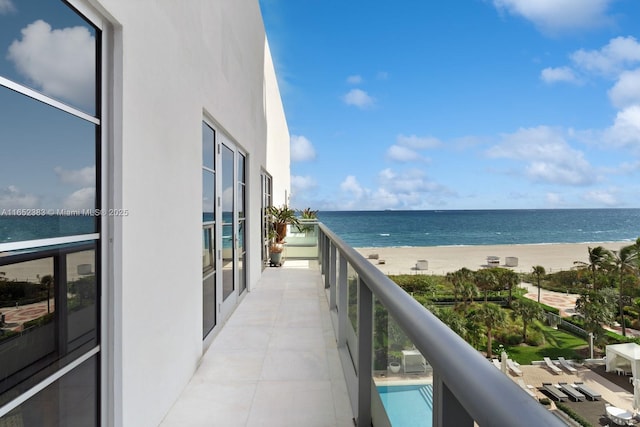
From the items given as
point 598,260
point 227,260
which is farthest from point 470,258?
point 227,260

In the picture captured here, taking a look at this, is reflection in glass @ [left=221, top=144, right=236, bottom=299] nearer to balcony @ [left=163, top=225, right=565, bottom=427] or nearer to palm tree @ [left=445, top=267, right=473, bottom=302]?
balcony @ [left=163, top=225, right=565, bottom=427]

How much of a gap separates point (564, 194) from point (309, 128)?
6122cm

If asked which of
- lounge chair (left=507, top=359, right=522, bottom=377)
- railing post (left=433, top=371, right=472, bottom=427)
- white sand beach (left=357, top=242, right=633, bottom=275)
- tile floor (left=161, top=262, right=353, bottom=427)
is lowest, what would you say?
lounge chair (left=507, top=359, right=522, bottom=377)

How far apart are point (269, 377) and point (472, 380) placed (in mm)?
2583

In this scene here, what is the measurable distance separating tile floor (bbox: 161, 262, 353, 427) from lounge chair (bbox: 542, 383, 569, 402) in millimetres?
8551

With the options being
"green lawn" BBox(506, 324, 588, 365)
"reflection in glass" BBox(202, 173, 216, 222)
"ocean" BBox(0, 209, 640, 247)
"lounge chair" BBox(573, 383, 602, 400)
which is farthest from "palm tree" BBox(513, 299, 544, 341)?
"ocean" BBox(0, 209, 640, 247)

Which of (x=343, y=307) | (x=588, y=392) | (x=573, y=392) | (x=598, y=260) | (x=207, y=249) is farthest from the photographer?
(x=598, y=260)

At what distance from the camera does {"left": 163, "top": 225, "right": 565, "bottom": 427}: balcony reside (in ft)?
2.03

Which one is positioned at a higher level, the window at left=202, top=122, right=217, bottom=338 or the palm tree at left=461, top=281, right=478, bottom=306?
the window at left=202, top=122, right=217, bottom=338

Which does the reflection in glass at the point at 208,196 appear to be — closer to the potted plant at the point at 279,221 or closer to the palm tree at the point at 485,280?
the potted plant at the point at 279,221

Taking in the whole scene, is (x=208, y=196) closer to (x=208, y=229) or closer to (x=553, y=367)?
(x=208, y=229)

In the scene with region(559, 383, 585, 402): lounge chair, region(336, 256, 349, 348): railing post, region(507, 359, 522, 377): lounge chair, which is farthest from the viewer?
region(507, 359, 522, 377): lounge chair

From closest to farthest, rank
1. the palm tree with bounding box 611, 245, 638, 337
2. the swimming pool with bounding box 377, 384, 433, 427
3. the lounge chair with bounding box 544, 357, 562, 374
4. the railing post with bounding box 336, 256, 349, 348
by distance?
the swimming pool with bounding box 377, 384, 433, 427, the railing post with bounding box 336, 256, 349, 348, the lounge chair with bounding box 544, 357, 562, 374, the palm tree with bounding box 611, 245, 638, 337

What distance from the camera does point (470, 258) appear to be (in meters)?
30.7
